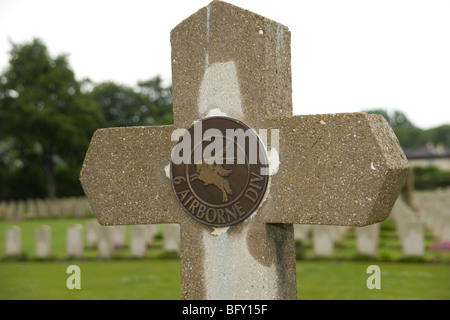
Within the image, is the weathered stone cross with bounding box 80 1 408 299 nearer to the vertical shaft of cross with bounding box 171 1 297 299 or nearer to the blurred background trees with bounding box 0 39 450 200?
the vertical shaft of cross with bounding box 171 1 297 299

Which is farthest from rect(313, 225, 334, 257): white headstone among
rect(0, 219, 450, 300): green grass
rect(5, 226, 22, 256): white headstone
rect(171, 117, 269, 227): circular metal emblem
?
rect(171, 117, 269, 227): circular metal emblem

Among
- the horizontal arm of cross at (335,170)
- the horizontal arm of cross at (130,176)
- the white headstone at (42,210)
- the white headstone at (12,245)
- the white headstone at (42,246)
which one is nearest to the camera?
the horizontal arm of cross at (335,170)

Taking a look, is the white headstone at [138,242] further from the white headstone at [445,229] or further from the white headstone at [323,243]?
the white headstone at [445,229]

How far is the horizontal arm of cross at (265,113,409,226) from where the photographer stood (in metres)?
3.03

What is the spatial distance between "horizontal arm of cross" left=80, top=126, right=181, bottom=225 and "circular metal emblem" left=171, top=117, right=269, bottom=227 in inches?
8.3

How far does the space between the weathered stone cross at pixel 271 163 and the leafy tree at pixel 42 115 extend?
3261cm

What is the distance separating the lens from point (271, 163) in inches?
130

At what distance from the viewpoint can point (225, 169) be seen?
335cm

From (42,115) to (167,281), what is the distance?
28362 mm

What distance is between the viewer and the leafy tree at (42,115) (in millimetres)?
35500

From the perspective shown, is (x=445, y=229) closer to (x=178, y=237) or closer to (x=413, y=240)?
(x=413, y=240)

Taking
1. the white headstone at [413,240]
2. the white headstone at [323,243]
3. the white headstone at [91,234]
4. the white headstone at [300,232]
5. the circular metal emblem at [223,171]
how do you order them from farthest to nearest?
the white headstone at [91,234] < the white headstone at [300,232] < the white headstone at [323,243] < the white headstone at [413,240] < the circular metal emblem at [223,171]

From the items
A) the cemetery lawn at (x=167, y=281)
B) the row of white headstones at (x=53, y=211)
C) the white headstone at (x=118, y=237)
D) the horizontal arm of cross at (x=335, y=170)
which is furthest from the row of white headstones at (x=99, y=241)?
the row of white headstones at (x=53, y=211)

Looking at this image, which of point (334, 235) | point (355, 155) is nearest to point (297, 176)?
point (355, 155)
